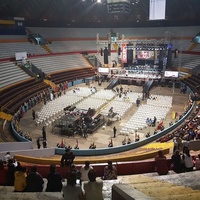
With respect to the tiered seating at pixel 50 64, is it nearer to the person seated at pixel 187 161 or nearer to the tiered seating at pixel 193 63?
the tiered seating at pixel 193 63

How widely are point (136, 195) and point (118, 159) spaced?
8625 mm

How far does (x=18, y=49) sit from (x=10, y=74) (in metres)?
9.54

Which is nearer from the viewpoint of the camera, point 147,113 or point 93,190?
point 93,190

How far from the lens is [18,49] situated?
147 feet

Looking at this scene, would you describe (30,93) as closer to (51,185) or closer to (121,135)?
(121,135)

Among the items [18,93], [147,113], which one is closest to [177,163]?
[147,113]

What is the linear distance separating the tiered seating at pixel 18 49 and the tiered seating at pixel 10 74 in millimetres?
2810

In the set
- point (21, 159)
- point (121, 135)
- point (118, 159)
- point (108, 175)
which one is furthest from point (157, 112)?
point (108, 175)

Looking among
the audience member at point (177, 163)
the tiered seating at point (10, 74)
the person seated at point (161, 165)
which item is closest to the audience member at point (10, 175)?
the person seated at point (161, 165)

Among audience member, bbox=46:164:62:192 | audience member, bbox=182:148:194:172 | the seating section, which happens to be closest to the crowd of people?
audience member, bbox=46:164:62:192

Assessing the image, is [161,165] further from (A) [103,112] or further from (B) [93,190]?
(A) [103,112]

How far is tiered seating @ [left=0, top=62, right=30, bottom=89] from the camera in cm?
3428

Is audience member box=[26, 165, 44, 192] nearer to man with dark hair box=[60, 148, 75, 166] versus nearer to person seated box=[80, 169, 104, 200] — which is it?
person seated box=[80, 169, 104, 200]

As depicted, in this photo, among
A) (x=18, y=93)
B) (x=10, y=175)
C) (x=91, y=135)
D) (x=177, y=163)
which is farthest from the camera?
(x=18, y=93)
